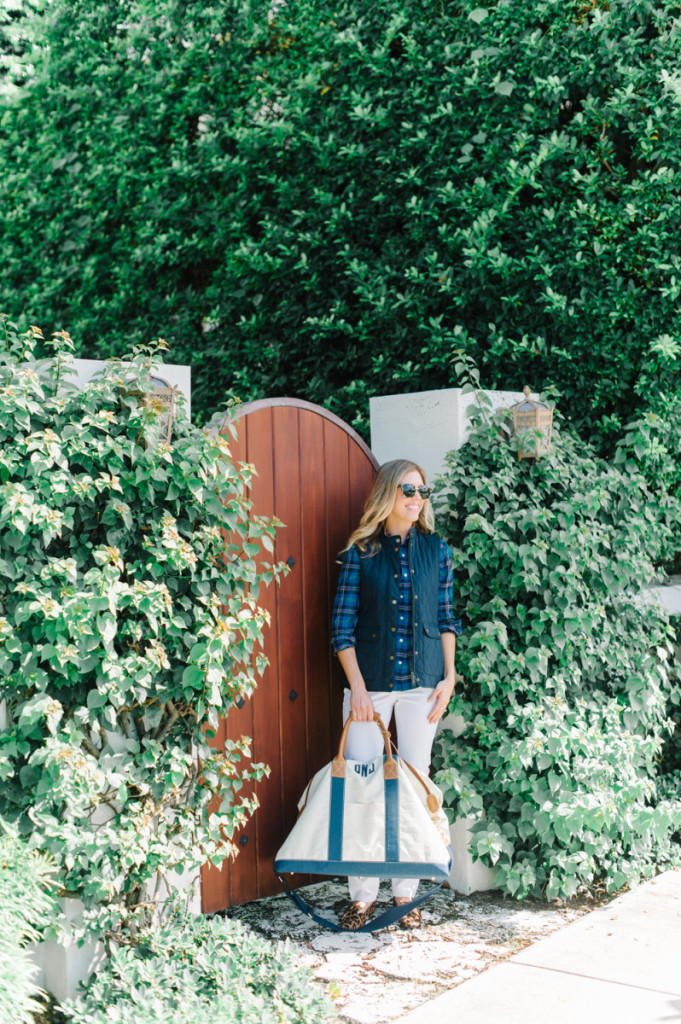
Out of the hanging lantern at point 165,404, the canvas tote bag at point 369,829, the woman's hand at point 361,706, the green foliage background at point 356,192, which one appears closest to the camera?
the hanging lantern at point 165,404

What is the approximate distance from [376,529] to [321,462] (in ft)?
1.85

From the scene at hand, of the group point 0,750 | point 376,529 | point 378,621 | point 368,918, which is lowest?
point 368,918

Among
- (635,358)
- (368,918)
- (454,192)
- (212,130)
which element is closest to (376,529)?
(368,918)

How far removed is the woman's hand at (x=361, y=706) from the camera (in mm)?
4059

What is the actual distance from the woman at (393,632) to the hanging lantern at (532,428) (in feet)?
2.46

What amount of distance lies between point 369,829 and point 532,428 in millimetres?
2017

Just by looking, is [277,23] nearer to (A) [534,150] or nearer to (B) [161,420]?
(A) [534,150]

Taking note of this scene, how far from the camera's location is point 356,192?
6.83 metres

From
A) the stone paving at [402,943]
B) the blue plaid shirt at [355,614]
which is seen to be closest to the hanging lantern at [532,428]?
the blue plaid shirt at [355,614]

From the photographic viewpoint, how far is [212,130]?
7.88 metres

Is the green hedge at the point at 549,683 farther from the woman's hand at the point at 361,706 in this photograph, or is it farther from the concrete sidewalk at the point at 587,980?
the woman's hand at the point at 361,706

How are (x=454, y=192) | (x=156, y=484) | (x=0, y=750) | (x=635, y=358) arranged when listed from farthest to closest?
(x=454, y=192)
(x=635, y=358)
(x=156, y=484)
(x=0, y=750)

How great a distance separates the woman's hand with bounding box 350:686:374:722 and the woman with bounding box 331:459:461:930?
0.02 m

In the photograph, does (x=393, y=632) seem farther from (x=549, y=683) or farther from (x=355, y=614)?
(x=549, y=683)
